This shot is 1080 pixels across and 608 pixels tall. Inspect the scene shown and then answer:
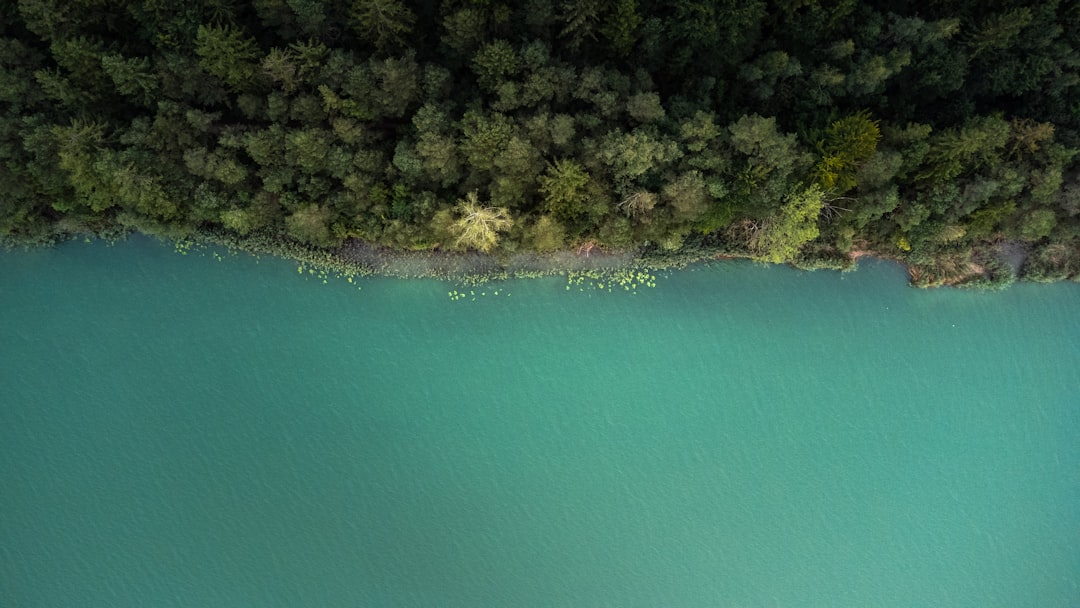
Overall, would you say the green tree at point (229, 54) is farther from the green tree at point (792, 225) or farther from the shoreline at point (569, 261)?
the green tree at point (792, 225)

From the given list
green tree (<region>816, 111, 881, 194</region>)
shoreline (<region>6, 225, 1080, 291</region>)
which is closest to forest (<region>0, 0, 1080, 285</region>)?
green tree (<region>816, 111, 881, 194</region>)

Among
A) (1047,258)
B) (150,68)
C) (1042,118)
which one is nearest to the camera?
(150,68)

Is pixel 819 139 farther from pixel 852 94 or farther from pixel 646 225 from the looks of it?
pixel 646 225

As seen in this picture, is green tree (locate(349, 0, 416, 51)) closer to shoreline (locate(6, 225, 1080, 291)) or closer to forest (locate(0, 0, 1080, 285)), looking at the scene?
forest (locate(0, 0, 1080, 285))

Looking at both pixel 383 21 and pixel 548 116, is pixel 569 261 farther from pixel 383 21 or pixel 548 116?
pixel 383 21

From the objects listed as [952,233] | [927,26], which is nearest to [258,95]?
[927,26]

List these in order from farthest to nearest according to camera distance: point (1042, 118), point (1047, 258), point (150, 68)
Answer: point (1047, 258), point (1042, 118), point (150, 68)

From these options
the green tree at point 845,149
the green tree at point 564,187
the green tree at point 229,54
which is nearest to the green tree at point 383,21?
the green tree at point 229,54

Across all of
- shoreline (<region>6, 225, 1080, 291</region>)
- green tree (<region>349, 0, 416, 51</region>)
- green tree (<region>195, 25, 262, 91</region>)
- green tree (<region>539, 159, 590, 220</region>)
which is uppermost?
green tree (<region>349, 0, 416, 51</region>)
